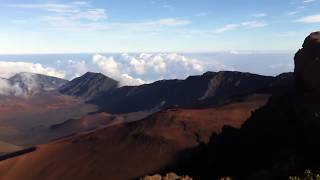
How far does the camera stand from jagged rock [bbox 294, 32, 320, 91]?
50281 mm

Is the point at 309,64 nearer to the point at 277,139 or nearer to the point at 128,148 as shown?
the point at 277,139

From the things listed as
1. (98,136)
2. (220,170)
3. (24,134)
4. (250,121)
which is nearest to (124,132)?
(98,136)

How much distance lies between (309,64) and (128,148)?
41.1 meters

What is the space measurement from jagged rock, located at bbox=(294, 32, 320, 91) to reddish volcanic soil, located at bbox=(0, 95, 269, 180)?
90.1 feet

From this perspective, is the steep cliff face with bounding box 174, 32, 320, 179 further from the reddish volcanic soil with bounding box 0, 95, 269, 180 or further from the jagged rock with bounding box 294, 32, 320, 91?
the reddish volcanic soil with bounding box 0, 95, 269, 180

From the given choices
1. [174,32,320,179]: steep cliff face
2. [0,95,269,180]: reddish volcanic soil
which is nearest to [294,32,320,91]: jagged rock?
[174,32,320,179]: steep cliff face

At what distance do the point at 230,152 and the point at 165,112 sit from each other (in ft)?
138

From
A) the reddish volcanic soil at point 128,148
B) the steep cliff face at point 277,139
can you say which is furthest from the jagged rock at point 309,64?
the reddish volcanic soil at point 128,148

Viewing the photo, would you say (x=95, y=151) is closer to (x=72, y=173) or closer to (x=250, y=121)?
(x=72, y=173)

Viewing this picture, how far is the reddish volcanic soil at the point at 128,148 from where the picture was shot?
78.0 m

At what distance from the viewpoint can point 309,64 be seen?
2036 inches

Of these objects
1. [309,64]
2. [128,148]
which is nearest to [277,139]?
[309,64]

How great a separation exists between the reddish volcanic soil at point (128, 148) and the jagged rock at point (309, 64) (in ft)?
90.1

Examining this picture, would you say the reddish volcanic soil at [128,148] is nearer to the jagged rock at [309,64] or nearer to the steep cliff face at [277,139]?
the steep cliff face at [277,139]
